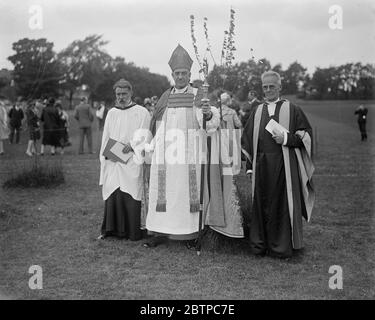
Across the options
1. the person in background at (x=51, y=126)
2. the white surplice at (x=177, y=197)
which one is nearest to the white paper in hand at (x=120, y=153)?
the white surplice at (x=177, y=197)

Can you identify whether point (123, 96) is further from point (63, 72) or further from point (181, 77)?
point (63, 72)

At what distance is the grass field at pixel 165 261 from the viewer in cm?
471

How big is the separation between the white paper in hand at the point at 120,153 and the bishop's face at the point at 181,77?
43.1 inches

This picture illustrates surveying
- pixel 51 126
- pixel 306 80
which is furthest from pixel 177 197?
pixel 306 80

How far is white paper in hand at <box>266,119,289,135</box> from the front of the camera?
5554 millimetres

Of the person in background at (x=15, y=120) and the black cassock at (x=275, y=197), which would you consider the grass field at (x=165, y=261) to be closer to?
the black cassock at (x=275, y=197)

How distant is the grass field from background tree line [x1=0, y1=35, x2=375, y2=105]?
1.73m

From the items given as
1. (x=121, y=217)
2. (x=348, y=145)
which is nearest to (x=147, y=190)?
(x=121, y=217)

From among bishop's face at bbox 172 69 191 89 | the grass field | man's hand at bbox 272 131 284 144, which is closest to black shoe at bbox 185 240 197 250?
the grass field

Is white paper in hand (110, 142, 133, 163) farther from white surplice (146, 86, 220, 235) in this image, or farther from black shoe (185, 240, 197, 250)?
black shoe (185, 240, 197, 250)

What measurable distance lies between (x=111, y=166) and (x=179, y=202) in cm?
118

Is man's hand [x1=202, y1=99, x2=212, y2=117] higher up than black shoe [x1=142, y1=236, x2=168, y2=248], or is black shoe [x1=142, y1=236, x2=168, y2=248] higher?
man's hand [x1=202, y1=99, x2=212, y2=117]
